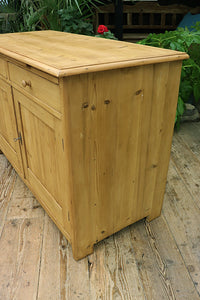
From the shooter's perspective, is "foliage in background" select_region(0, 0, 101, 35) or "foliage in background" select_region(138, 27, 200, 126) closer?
"foliage in background" select_region(138, 27, 200, 126)

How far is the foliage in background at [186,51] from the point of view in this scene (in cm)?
228

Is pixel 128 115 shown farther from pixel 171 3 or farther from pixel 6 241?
pixel 171 3

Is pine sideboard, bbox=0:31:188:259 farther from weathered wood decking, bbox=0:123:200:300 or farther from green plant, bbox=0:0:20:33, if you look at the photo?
green plant, bbox=0:0:20:33

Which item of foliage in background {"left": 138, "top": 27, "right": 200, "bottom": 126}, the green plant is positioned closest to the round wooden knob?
foliage in background {"left": 138, "top": 27, "right": 200, "bottom": 126}

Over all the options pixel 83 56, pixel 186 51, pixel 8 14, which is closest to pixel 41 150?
pixel 83 56

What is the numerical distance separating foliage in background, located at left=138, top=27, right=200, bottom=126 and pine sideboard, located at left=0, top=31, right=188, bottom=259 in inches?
47.3

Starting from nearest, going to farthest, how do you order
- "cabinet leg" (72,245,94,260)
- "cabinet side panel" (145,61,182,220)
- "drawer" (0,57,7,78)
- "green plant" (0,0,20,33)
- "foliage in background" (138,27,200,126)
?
"cabinet side panel" (145,61,182,220) < "cabinet leg" (72,245,94,260) < "drawer" (0,57,7,78) < "foliage in background" (138,27,200,126) < "green plant" (0,0,20,33)

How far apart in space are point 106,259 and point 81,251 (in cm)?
13

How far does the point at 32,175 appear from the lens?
1496 mm

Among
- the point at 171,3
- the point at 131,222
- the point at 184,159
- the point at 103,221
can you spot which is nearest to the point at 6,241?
the point at 103,221

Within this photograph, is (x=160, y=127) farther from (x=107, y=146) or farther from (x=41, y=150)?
(x=41, y=150)

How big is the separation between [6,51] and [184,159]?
Answer: 5.03ft

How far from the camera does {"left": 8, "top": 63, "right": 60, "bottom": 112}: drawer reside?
95cm

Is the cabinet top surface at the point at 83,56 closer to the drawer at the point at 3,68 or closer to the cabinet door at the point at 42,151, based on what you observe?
the drawer at the point at 3,68
